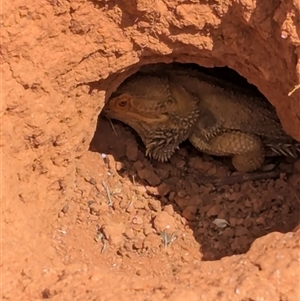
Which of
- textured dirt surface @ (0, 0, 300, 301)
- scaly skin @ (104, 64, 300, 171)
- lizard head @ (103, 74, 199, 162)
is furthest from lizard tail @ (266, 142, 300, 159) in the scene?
lizard head @ (103, 74, 199, 162)

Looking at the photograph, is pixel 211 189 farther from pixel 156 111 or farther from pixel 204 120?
pixel 156 111

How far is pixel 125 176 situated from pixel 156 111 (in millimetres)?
484

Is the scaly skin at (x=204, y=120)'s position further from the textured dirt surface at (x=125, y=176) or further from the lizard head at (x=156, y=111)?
the textured dirt surface at (x=125, y=176)

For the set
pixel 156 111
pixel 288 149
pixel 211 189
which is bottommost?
pixel 211 189

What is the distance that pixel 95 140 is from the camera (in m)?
4.11

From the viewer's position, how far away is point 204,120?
13.6 feet

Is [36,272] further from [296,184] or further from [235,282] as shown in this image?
[296,184]

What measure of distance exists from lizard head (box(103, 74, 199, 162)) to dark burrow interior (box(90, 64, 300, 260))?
0.38ft

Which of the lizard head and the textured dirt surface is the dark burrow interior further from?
the lizard head

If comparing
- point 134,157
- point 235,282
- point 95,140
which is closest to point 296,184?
point 134,157

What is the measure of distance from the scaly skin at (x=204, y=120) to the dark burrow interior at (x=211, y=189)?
10cm

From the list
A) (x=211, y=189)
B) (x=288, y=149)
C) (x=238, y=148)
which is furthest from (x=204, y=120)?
(x=288, y=149)

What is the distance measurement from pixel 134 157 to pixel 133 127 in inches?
8.5

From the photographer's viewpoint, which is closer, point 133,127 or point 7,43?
point 7,43
